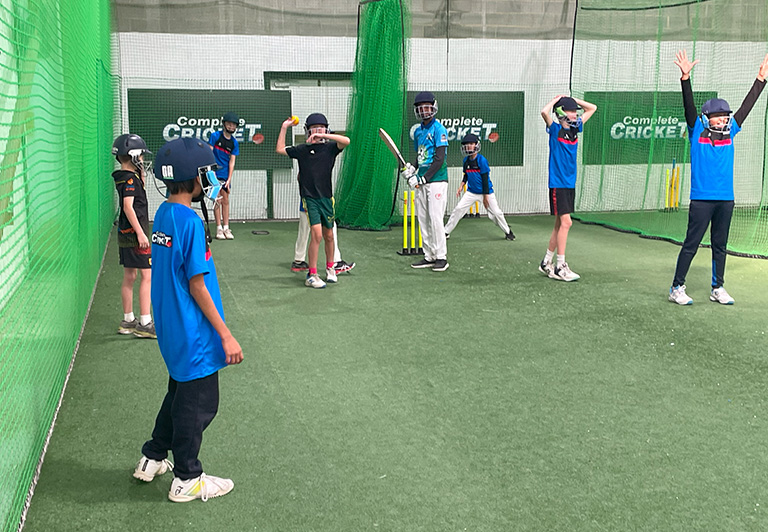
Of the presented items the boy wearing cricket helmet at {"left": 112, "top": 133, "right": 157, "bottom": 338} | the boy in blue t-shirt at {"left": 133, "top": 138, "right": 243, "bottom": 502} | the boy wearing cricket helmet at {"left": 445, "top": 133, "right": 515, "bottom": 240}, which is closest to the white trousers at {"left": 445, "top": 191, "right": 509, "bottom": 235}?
the boy wearing cricket helmet at {"left": 445, "top": 133, "right": 515, "bottom": 240}

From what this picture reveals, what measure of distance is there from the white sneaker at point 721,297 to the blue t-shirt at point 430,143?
330 cm

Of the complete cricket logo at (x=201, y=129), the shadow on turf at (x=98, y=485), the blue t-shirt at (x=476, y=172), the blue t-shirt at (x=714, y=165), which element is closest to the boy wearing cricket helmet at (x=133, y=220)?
the shadow on turf at (x=98, y=485)

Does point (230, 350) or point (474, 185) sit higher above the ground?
point (474, 185)

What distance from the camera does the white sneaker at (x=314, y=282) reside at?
25.6 ft

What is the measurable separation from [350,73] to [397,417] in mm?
10784

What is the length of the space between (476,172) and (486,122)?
3984 millimetres

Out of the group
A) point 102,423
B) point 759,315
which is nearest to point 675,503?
point 102,423

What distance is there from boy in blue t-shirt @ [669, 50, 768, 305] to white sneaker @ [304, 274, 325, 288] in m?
3.55

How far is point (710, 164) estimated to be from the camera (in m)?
6.71

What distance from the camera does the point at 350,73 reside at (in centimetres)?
1407

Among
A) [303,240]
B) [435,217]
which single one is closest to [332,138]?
[303,240]

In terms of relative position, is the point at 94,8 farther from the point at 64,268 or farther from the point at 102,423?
the point at 102,423

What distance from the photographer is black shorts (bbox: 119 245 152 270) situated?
5.71 metres

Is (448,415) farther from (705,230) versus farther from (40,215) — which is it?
(705,230)
